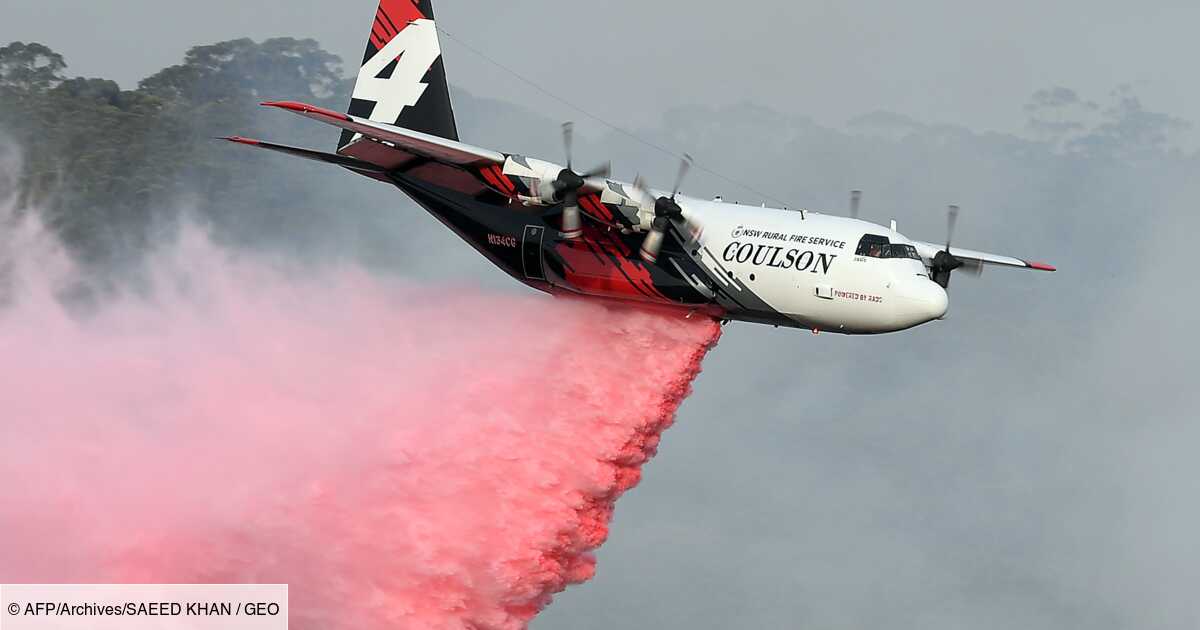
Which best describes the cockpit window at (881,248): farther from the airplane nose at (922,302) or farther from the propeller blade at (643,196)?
the propeller blade at (643,196)

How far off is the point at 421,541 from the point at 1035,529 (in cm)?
6720

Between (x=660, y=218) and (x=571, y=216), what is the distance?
1.41 m

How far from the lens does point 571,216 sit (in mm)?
26906

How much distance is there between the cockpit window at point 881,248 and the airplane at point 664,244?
0.07 feet

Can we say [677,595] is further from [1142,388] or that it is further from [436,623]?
[436,623]

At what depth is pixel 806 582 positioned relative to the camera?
84375 mm

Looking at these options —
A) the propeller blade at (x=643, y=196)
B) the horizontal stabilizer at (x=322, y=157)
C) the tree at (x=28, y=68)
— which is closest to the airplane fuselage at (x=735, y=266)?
the propeller blade at (x=643, y=196)

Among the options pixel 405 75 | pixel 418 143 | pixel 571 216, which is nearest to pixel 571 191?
pixel 571 216

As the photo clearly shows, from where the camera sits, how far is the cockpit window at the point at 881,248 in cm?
2605

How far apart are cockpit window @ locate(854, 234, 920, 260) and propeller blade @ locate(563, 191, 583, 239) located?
442cm

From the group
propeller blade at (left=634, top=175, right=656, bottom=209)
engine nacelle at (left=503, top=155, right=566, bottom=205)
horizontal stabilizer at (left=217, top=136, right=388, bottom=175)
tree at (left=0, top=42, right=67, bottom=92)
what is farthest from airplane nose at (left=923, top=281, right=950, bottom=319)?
tree at (left=0, top=42, right=67, bottom=92)

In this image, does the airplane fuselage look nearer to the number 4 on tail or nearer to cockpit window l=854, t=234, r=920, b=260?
cockpit window l=854, t=234, r=920, b=260

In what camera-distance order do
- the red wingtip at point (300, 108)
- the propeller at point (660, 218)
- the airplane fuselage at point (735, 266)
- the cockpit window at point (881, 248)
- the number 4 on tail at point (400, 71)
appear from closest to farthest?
1. the red wingtip at point (300, 108)
2. the airplane fuselage at point (735, 266)
3. the cockpit window at point (881, 248)
4. the propeller at point (660, 218)
5. the number 4 on tail at point (400, 71)

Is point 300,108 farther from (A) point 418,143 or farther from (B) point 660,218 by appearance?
(B) point 660,218
